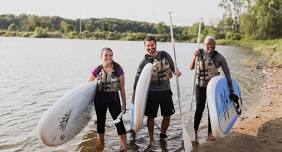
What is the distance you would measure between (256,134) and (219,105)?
1.25 metres

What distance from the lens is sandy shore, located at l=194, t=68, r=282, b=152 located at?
662 centimetres

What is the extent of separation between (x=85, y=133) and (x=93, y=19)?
120690mm

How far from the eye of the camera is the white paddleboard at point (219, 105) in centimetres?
637

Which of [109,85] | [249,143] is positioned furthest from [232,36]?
[109,85]

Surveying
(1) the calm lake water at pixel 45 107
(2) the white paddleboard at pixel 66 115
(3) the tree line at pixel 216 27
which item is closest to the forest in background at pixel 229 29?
(3) the tree line at pixel 216 27

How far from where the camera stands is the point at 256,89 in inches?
551

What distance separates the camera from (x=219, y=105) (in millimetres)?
6555

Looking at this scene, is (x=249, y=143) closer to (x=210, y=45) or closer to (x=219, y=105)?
(x=219, y=105)

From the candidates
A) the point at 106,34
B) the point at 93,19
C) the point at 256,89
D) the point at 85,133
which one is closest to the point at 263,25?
the point at 106,34

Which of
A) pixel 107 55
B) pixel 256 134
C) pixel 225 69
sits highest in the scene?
pixel 107 55

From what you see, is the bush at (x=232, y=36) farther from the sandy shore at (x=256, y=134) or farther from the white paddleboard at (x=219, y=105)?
the white paddleboard at (x=219, y=105)

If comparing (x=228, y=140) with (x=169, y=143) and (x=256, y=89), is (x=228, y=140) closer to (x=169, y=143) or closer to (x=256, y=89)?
(x=169, y=143)

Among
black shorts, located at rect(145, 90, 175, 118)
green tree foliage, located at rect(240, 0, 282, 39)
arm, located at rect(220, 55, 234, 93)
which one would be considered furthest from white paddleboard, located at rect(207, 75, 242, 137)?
green tree foliage, located at rect(240, 0, 282, 39)

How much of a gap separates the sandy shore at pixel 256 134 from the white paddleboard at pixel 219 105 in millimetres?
301
